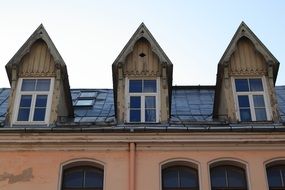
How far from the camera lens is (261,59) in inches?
696

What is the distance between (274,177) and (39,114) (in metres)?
7.34

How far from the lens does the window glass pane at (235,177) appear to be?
596 inches

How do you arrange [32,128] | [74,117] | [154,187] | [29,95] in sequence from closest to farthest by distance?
1. [154,187]
2. [32,128]
3. [29,95]
4. [74,117]

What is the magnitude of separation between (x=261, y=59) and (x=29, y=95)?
7.69 m

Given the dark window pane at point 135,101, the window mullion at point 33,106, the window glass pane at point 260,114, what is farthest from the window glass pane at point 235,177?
the window mullion at point 33,106

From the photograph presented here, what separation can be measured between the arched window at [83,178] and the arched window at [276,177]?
15.8 feet

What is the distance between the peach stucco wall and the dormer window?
4.31ft

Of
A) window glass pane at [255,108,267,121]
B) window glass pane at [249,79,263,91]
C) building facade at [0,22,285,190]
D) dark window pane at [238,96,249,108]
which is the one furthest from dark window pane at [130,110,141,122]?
window glass pane at [249,79,263,91]

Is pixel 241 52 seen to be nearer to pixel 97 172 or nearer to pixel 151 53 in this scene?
pixel 151 53

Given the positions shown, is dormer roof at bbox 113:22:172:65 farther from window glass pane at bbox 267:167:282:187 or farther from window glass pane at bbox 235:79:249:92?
window glass pane at bbox 267:167:282:187

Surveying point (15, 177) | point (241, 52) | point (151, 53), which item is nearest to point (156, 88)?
point (151, 53)

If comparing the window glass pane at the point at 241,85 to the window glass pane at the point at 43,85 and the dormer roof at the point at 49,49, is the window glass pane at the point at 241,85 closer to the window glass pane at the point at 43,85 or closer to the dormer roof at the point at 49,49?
the dormer roof at the point at 49,49

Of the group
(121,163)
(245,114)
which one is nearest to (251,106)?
(245,114)

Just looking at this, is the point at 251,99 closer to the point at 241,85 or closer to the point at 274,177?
the point at 241,85
